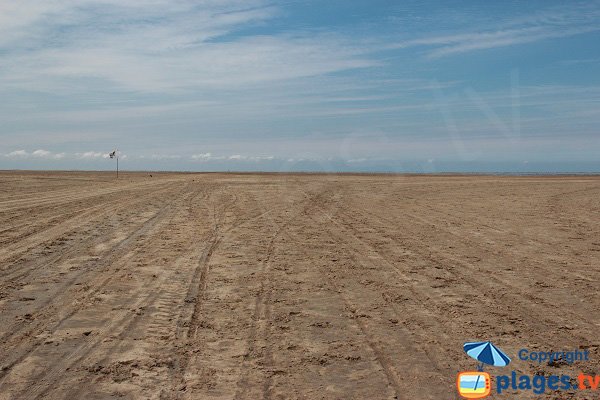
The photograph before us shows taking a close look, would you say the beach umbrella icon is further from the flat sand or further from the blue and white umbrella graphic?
the flat sand

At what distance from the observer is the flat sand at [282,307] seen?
456 cm

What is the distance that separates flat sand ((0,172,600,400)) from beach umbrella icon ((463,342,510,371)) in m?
0.12

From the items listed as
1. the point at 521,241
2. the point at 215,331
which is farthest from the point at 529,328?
the point at 521,241

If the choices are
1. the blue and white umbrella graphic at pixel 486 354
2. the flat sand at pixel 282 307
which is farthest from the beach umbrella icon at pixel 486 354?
the flat sand at pixel 282 307

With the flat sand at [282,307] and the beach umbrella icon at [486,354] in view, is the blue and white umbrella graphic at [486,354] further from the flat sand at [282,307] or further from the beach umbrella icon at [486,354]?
the flat sand at [282,307]

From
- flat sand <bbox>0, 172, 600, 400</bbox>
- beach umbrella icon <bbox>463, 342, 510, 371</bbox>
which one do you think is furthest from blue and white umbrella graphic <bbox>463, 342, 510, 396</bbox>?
flat sand <bbox>0, 172, 600, 400</bbox>

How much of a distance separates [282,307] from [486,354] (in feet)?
8.79

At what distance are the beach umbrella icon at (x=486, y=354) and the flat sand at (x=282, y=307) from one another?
4.6 inches

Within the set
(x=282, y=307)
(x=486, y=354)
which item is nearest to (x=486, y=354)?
(x=486, y=354)

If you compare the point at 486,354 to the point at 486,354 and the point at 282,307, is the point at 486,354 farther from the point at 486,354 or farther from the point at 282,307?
the point at 282,307

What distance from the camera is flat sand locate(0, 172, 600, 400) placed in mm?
4559

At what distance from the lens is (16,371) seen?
4.63 metres

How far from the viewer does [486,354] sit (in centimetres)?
508

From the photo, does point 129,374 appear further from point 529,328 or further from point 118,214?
point 118,214
